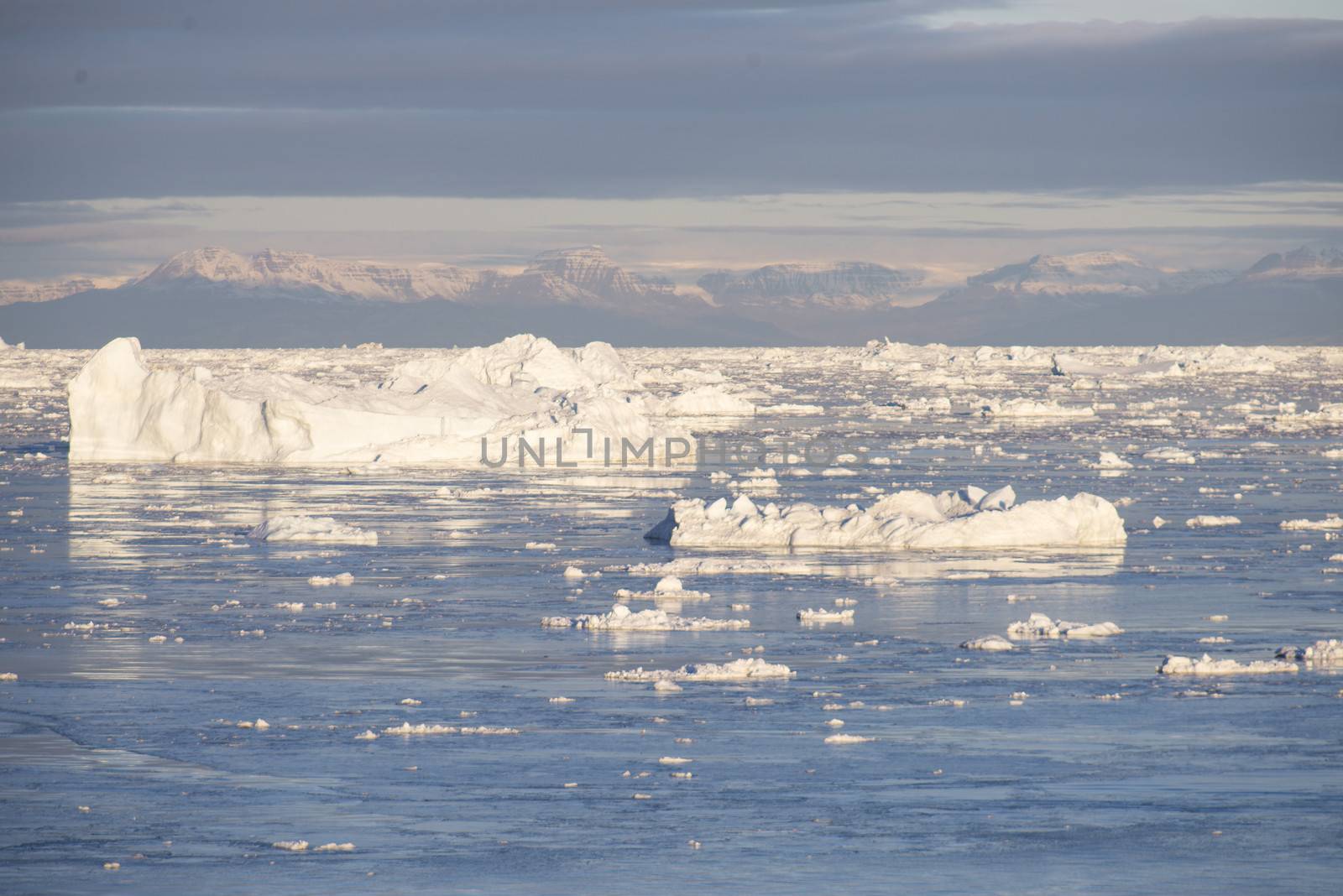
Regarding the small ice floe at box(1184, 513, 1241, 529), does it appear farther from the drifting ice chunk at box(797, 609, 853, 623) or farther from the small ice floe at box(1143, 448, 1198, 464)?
the small ice floe at box(1143, 448, 1198, 464)

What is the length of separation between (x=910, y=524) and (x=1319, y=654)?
10.4 meters

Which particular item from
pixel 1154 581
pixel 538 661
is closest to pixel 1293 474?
pixel 1154 581

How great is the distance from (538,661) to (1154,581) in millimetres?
9798

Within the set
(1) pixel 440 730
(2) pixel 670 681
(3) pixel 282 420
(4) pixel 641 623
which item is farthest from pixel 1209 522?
(3) pixel 282 420

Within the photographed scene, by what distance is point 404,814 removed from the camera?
45.7 feet

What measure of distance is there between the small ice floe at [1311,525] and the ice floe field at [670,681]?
4.3 inches

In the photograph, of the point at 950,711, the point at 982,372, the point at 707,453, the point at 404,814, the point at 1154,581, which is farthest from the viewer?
the point at 982,372

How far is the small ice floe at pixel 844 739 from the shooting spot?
53.1ft

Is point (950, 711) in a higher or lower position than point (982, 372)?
lower

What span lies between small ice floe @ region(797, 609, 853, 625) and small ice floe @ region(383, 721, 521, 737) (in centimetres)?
663

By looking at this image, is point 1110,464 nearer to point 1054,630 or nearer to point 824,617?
point 824,617

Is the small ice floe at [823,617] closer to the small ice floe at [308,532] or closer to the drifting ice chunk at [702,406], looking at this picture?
the small ice floe at [308,532]

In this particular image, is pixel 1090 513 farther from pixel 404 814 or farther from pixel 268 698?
pixel 404 814

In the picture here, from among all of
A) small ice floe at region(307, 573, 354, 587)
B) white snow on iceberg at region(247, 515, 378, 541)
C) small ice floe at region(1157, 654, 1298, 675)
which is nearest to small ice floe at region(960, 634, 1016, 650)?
small ice floe at region(1157, 654, 1298, 675)
